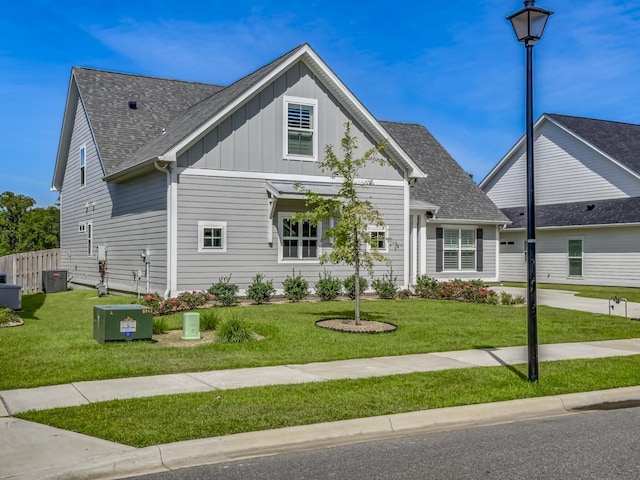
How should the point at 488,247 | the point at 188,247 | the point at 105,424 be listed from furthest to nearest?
1. the point at 488,247
2. the point at 188,247
3. the point at 105,424

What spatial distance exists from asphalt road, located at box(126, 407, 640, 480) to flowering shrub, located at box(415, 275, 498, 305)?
13.1m

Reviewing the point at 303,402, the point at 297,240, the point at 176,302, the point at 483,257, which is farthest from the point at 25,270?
the point at 303,402

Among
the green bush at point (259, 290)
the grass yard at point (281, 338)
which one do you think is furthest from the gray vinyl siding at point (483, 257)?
the green bush at point (259, 290)

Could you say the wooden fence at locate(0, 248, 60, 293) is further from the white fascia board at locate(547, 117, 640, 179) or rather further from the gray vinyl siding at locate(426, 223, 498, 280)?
the white fascia board at locate(547, 117, 640, 179)

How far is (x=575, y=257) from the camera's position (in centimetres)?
3058

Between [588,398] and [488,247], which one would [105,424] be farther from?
[488,247]

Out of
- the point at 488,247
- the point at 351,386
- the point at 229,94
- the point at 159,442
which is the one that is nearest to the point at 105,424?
the point at 159,442

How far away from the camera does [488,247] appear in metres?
28.5

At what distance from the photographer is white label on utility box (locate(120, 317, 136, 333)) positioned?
38.0 feet

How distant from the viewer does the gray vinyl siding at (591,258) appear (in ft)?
93.3

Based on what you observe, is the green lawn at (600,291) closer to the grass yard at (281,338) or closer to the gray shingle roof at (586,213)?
the gray shingle roof at (586,213)

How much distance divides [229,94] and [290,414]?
52.1ft

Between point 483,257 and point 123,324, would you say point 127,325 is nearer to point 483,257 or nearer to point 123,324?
point 123,324

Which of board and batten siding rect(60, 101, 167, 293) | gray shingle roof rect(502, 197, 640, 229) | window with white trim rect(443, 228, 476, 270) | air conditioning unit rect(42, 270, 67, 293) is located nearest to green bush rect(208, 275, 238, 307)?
board and batten siding rect(60, 101, 167, 293)
